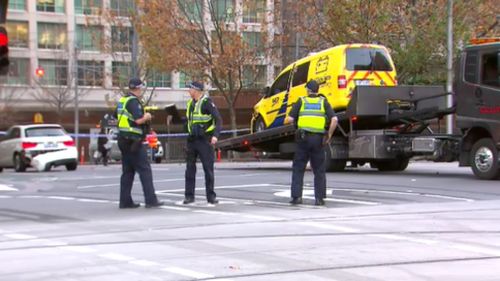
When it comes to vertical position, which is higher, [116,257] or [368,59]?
[368,59]

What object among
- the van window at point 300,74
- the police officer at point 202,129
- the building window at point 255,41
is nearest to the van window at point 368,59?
the van window at point 300,74

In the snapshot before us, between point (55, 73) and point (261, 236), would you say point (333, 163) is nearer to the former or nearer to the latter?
point (261, 236)

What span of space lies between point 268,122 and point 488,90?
6.85m

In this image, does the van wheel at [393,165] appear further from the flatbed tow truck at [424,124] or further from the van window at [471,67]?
the van window at [471,67]

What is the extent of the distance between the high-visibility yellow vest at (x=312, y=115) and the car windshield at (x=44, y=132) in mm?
13598

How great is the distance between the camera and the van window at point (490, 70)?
1336 cm

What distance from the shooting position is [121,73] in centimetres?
5038

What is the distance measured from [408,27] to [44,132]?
665 inches

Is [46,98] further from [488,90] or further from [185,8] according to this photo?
[488,90]

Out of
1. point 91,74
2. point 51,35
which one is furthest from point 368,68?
point 51,35

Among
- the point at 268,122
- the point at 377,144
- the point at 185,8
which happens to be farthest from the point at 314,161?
the point at 185,8

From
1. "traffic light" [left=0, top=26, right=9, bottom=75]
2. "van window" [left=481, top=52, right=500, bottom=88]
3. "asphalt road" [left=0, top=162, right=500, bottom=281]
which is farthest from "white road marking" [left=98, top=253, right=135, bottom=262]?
"van window" [left=481, top=52, right=500, bottom=88]

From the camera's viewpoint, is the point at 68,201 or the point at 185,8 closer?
the point at 68,201

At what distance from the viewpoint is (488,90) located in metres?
13.5
